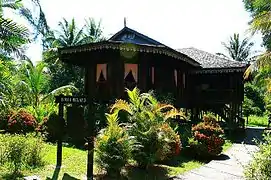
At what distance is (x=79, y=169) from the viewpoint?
885 centimetres

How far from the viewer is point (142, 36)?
18.3 m

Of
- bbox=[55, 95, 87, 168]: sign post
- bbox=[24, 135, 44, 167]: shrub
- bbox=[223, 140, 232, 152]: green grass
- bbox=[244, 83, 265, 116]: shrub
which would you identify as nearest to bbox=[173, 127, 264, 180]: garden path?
bbox=[223, 140, 232, 152]: green grass

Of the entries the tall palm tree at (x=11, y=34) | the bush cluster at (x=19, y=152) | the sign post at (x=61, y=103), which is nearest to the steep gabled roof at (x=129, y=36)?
the sign post at (x=61, y=103)

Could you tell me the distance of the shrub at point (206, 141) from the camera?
11078 millimetres

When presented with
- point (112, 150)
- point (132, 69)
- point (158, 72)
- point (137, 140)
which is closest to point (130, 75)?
point (132, 69)

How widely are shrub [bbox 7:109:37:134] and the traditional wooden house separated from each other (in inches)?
113

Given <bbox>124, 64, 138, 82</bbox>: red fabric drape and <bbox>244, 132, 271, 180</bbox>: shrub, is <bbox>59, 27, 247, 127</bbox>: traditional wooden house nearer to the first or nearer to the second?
<bbox>124, 64, 138, 82</bbox>: red fabric drape

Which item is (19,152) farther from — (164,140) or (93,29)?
(93,29)

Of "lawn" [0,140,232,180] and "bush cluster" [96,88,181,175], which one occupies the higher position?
"bush cluster" [96,88,181,175]

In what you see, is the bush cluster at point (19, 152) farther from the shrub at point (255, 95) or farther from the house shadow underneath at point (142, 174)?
the shrub at point (255, 95)

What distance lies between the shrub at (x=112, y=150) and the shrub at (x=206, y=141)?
3983mm

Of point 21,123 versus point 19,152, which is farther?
point 21,123

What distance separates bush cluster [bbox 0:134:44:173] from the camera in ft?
26.6

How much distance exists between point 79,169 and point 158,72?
1032 centimetres
